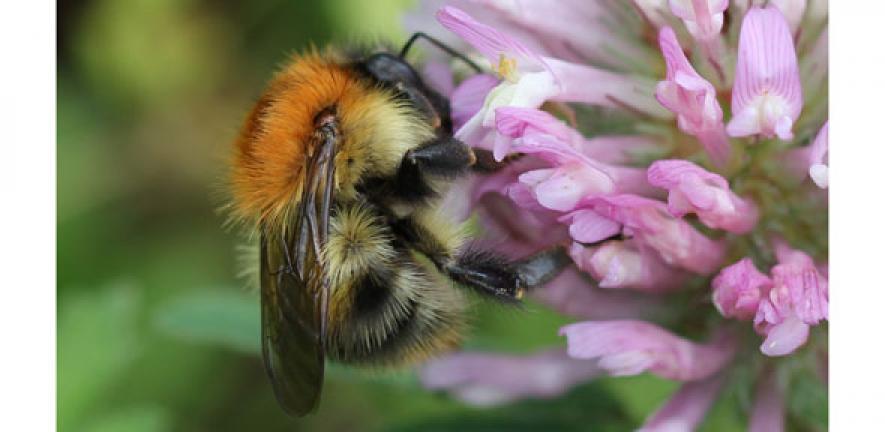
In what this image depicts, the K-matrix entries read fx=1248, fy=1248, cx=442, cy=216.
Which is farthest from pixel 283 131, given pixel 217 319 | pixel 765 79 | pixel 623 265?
pixel 217 319

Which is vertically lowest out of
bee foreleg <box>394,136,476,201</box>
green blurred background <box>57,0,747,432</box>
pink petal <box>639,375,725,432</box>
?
green blurred background <box>57,0,747,432</box>

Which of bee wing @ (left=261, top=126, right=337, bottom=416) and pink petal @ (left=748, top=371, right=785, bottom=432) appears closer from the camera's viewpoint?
bee wing @ (left=261, top=126, right=337, bottom=416)

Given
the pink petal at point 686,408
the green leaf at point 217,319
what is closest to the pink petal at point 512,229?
the pink petal at point 686,408

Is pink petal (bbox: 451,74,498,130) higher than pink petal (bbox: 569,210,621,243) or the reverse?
higher

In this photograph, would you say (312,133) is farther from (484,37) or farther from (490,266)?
(490,266)

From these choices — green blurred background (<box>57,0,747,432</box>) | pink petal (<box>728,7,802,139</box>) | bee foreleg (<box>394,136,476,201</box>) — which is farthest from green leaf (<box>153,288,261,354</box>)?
pink petal (<box>728,7,802,139</box>)

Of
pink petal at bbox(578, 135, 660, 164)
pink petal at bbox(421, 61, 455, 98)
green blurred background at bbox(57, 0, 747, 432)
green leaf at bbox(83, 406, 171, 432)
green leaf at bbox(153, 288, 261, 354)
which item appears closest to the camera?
pink petal at bbox(578, 135, 660, 164)

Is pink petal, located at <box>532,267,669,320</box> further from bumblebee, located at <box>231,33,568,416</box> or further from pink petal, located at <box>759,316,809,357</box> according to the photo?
pink petal, located at <box>759,316,809,357</box>
